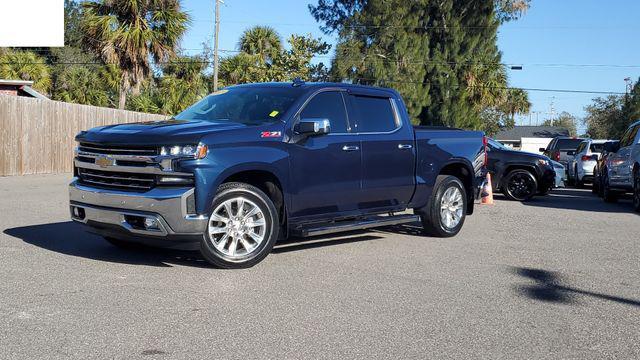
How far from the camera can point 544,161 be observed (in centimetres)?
1622

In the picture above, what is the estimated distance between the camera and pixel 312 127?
7285mm

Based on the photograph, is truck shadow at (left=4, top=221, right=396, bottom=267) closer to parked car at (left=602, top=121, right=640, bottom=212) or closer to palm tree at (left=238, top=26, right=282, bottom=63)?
parked car at (left=602, top=121, right=640, bottom=212)

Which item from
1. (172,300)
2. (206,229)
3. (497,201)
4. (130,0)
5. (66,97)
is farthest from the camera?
(66,97)

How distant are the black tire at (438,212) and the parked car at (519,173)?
694 cm

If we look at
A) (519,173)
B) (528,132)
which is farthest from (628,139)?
(528,132)

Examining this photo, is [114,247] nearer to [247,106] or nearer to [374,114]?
[247,106]

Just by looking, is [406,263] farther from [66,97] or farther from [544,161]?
[66,97]

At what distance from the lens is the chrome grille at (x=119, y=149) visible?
260 inches

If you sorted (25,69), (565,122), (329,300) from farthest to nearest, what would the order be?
(565,122)
(25,69)
(329,300)

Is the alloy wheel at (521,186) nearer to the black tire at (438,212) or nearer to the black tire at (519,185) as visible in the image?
the black tire at (519,185)

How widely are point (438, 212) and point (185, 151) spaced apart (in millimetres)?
4172

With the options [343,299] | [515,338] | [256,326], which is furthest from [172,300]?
[515,338]

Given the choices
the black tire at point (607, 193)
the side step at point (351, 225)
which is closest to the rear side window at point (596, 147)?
the black tire at point (607, 193)

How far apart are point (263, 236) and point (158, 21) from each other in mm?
23364
